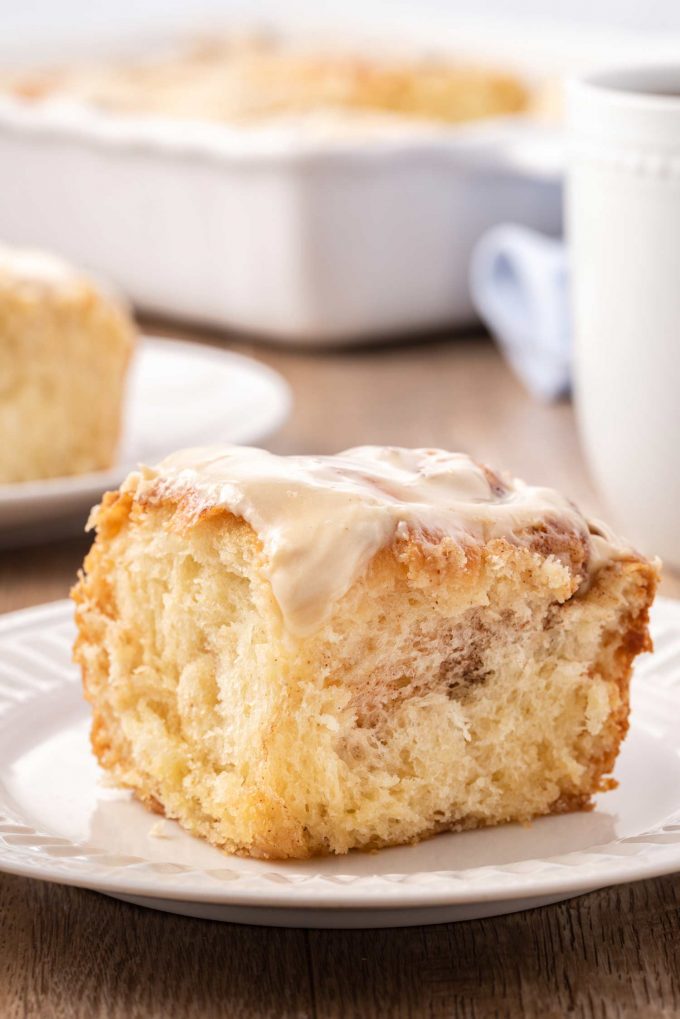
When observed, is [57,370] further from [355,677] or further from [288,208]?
[355,677]

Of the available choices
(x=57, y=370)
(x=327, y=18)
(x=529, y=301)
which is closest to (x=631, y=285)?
(x=57, y=370)

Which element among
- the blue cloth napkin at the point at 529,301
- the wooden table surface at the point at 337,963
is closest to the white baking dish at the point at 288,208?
the blue cloth napkin at the point at 529,301

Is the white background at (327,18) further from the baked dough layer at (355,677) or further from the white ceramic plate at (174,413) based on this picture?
the baked dough layer at (355,677)

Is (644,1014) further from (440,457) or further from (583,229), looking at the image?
(583,229)

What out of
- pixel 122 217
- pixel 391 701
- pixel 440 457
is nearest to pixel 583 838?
pixel 391 701

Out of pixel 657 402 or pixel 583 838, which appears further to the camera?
pixel 657 402

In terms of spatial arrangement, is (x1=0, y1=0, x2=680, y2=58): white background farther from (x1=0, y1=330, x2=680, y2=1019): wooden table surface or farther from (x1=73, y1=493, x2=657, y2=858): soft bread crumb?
(x1=0, y1=330, x2=680, y2=1019): wooden table surface
